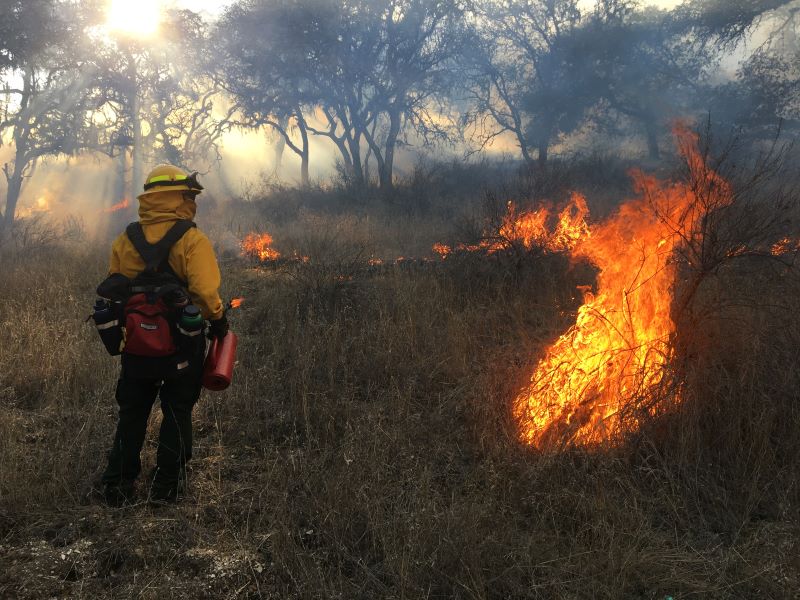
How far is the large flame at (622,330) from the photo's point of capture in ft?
11.7

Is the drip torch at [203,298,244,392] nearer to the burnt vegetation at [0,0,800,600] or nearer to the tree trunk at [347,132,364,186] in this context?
the burnt vegetation at [0,0,800,600]

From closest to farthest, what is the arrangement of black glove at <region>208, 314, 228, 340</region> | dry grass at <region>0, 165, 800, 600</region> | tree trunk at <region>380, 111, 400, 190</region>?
dry grass at <region>0, 165, 800, 600</region> < black glove at <region>208, 314, 228, 340</region> < tree trunk at <region>380, 111, 400, 190</region>

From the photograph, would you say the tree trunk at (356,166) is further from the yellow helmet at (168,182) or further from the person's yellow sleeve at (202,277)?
the person's yellow sleeve at (202,277)

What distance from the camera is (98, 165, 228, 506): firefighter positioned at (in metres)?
2.89

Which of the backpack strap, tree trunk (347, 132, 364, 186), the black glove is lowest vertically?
the black glove

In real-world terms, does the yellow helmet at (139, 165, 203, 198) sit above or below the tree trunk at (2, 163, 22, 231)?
below

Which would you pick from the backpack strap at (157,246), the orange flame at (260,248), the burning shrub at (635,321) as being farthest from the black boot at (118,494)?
the orange flame at (260,248)

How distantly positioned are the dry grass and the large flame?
7.9 inches

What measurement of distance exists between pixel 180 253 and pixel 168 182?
37cm

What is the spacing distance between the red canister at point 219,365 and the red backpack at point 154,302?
22 cm

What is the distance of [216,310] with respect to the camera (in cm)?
297

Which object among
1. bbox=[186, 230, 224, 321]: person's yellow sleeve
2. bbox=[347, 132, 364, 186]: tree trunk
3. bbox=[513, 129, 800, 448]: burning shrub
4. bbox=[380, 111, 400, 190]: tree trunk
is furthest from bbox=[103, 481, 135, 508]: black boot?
bbox=[347, 132, 364, 186]: tree trunk

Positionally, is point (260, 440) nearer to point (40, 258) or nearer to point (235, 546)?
point (235, 546)

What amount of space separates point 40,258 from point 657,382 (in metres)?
9.43
